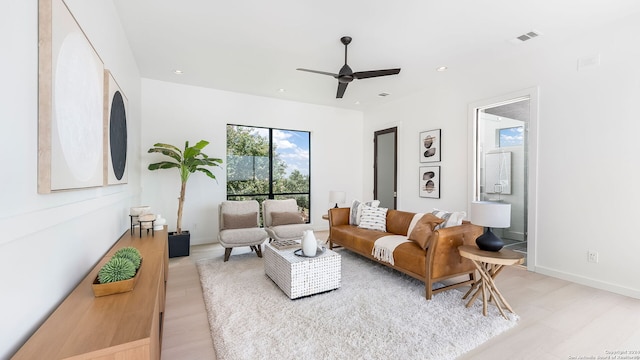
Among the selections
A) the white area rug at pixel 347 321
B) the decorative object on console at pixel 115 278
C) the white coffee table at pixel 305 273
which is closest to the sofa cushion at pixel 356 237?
the white area rug at pixel 347 321

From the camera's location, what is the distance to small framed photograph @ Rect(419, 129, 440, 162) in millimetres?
5041

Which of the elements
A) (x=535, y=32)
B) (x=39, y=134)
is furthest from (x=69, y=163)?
(x=535, y=32)

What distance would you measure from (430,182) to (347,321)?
3.57m

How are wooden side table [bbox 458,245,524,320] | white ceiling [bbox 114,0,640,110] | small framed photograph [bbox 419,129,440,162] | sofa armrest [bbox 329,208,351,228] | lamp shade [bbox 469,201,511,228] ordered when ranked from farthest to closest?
small framed photograph [bbox 419,129,440,162]
sofa armrest [bbox 329,208,351,228]
white ceiling [bbox 114,0,640,110]
lamp shade [bbox 469,201,511,228]
wooden side table [bbox 458,245,524,320]

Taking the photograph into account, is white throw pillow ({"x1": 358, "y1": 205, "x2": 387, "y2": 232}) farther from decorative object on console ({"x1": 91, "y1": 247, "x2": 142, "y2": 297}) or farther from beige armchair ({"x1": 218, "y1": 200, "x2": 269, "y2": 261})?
decorative object on console ({"x1": 91, "y1": 247, "x2": 142, "y2": 297})

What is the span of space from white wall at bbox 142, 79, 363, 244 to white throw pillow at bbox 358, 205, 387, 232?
2.14 metres

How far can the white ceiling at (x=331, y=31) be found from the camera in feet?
8.99

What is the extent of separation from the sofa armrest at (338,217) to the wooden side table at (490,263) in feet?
7.20

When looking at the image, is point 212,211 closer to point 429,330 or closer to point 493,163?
point 429,330

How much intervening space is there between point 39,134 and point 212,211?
13.8 ft

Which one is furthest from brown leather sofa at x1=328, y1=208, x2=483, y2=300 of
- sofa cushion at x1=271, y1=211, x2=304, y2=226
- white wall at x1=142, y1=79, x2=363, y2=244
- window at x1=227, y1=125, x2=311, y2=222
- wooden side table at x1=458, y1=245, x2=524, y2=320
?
white wall at x1=142, y1=79, x2=363, y2=244

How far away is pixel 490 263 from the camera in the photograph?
265cm

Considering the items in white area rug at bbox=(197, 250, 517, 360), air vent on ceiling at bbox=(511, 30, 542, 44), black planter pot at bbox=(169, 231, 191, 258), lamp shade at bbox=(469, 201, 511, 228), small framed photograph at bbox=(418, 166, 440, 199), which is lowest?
white area rug at bbox=(197, 250, 517, 360)

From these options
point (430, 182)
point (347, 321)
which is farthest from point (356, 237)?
point (430, 182)
